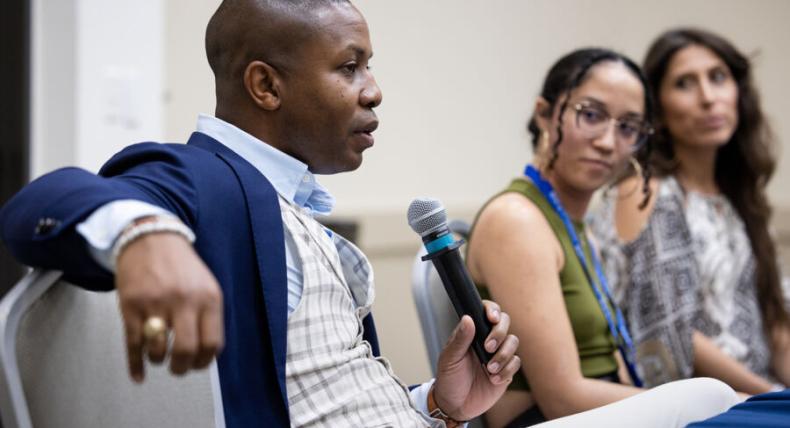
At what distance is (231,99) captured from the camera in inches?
43.7

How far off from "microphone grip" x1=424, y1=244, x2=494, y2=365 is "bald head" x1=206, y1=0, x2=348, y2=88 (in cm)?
30

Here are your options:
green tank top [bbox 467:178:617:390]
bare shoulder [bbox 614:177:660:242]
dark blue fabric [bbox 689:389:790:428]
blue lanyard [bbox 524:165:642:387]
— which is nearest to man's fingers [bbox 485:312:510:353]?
dark blue fabric [bbox 689:389:790:428]

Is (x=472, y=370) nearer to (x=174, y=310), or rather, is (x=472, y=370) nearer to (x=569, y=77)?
(x=174, y=310)

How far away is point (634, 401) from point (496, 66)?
7.44 feet

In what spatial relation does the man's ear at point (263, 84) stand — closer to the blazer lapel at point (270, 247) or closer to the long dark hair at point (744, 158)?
the blazer lapel at point (270, 247)

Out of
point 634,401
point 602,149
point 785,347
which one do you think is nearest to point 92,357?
point 634,401

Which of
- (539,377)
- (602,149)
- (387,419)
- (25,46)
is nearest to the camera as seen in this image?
(387,419)

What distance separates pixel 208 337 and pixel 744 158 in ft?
7.87

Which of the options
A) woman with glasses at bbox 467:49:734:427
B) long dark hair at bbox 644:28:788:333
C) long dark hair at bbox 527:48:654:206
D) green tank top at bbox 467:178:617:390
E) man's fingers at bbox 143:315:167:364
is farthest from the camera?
long dark hair at bbox 644:28:788:333

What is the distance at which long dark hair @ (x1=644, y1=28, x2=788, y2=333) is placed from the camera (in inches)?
99.7

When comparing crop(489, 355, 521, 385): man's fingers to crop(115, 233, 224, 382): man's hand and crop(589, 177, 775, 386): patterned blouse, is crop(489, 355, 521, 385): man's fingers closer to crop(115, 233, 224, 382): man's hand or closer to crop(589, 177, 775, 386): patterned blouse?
crop(115, 233, 224, 382): man's hand

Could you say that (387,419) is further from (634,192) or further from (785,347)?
(785,347)

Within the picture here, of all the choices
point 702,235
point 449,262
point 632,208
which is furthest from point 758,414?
point 702,235

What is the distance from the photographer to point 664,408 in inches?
44.0
